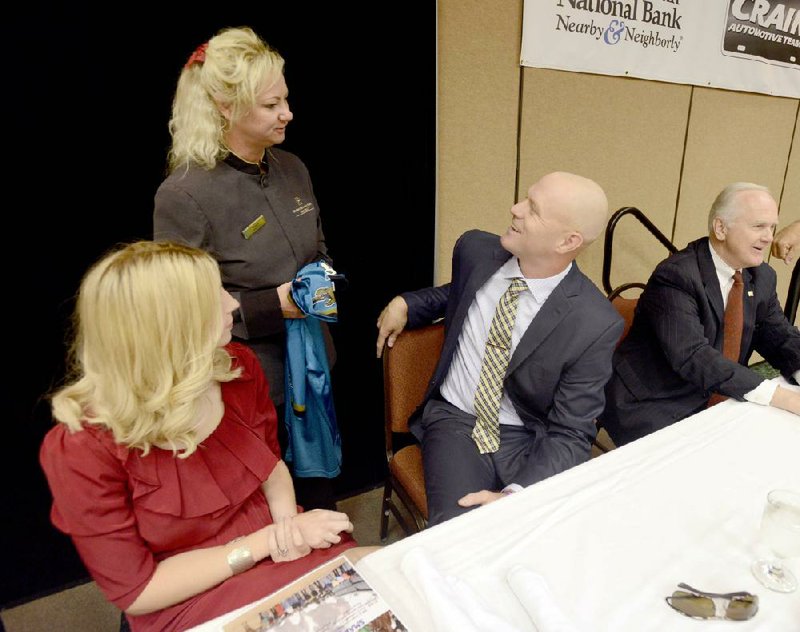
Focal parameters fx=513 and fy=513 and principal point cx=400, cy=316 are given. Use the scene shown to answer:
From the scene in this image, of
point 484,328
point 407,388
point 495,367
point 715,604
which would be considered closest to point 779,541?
point 715,604

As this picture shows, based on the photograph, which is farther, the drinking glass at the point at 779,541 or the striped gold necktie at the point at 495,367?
the striped gold necktie at the point at 495,367

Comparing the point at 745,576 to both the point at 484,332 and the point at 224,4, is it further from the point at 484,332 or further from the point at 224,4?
the point at 224,4

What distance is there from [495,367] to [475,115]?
1.23 meters

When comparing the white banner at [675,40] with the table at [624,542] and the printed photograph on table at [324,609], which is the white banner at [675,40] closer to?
the table at [624,542]

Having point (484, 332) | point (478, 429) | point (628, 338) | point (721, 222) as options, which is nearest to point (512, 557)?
point (478, 429)

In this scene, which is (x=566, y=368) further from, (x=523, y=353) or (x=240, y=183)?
(x=240, y=183)

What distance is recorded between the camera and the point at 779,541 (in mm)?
919

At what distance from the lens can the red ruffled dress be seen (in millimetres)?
930

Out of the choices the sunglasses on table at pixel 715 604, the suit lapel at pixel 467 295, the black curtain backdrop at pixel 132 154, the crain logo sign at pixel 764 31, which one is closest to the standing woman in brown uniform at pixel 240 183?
the black curtain backdrop at pixel 132 154

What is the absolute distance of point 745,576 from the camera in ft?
2.98

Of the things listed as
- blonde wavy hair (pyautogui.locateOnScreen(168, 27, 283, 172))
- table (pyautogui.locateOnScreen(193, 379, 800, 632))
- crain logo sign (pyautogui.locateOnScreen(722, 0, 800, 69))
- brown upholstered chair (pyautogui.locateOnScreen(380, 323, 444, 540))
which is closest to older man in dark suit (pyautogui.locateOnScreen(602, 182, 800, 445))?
table (pyautogui.locateOnScreen(193, 379, 800, 632))

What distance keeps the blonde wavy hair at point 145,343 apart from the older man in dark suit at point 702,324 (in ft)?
5.24

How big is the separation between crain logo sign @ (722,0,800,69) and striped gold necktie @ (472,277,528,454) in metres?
2.54

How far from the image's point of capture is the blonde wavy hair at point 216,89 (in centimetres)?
138
